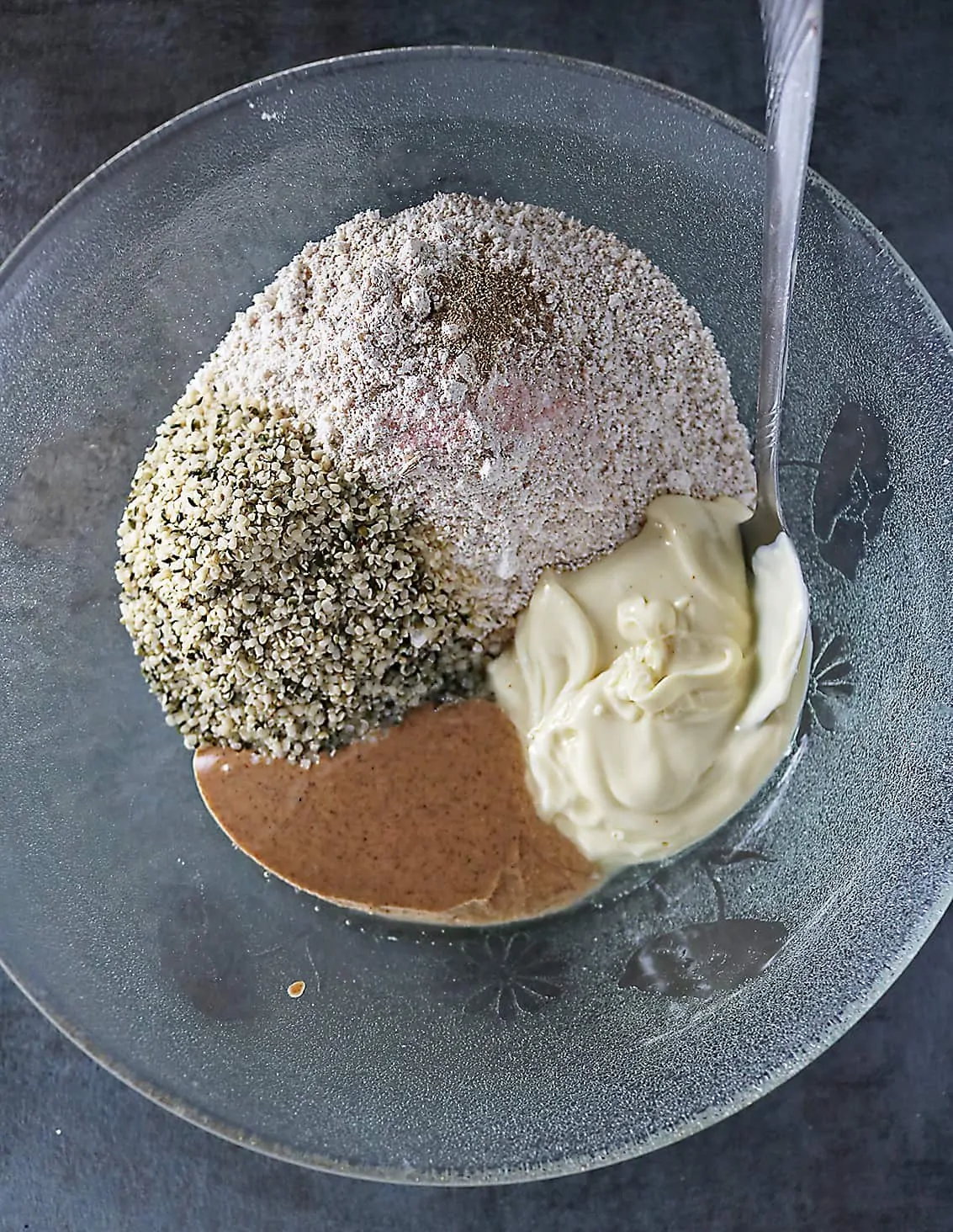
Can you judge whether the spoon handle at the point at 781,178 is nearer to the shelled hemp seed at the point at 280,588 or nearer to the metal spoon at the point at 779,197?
the metal spoon at the point at 779,197

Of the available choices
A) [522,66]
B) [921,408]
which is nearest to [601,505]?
[921,408]

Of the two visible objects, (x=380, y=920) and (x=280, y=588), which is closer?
(x=280, y=588)

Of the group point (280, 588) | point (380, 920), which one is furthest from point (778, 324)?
point (380, 920)

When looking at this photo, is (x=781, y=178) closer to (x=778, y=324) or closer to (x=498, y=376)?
(x=778, y=324)

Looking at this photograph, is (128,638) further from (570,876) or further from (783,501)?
(783,501)

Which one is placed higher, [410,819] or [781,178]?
[781,178]

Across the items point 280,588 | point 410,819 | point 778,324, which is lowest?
point 410,819

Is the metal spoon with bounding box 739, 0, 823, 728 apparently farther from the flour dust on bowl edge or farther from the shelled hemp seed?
the shelled hemp seed

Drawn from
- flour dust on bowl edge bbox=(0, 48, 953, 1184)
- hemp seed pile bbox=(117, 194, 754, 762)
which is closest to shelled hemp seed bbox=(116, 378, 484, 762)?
hemp seed pile bbox=(117, 194, 754, 762)
